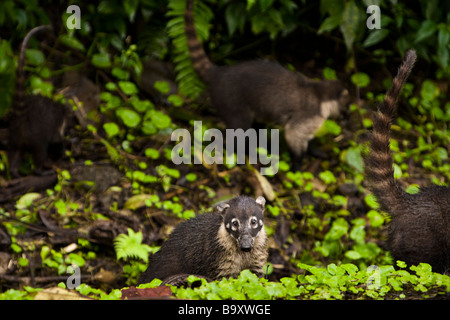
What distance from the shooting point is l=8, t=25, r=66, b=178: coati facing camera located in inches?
232

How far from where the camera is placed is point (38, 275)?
5035 millimetres

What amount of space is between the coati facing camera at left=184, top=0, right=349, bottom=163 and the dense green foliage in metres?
0.33

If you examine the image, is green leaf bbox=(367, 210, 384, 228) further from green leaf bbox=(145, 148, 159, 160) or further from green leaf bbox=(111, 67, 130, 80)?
green leaf bbox=(111, 67, 130, 80)

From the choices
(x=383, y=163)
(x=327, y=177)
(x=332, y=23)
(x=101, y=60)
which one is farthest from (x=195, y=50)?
(x=383, y=163)

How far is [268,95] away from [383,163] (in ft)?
8.44

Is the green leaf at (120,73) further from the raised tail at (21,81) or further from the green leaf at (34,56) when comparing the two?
the raised tail at (21,81)

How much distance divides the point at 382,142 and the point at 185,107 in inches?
144

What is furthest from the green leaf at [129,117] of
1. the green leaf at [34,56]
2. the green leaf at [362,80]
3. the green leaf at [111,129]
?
the green leaf at [362,80]

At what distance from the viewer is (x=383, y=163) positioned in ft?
13.7

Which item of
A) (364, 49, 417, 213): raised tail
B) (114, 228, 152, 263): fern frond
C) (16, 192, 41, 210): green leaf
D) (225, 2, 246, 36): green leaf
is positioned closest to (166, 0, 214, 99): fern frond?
(225, 2, 246, 36): green leaf

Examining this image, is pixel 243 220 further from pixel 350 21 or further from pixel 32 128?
pixel 350 21

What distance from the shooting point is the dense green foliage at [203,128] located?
211 inches
